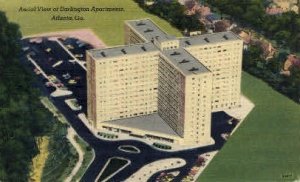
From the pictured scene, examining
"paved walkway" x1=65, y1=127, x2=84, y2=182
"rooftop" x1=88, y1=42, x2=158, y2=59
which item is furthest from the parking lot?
"rooftop" x1=88, y1=42, x2=158, y2=59

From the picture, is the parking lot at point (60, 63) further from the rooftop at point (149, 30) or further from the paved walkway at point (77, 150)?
the rooftop at point (149, 30)

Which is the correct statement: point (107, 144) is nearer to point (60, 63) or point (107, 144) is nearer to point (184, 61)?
point (184, 61)

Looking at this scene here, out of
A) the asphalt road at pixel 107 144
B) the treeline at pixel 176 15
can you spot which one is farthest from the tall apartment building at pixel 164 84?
the treeline at pixel 176 15

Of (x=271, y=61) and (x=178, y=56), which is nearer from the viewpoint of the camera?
(x=178, y=56)

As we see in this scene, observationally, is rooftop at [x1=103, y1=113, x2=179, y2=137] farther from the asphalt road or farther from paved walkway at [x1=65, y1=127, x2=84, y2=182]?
paved walkway at [x1=65, y1=127, x2=84, y2=182]

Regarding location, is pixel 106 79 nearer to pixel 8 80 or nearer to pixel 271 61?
pixel 8 80

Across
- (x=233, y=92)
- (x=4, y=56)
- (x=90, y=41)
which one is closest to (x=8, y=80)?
(x=4, y=56)
